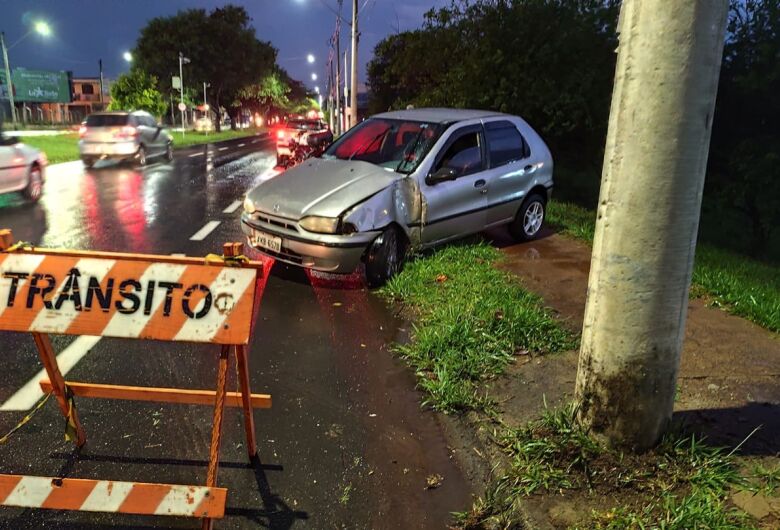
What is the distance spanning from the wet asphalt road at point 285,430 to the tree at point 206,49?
166 feet

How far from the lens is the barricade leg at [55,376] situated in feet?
9.34

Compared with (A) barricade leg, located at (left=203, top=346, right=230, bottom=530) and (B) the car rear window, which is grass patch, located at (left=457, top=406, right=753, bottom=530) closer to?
(A) barricade leg, located at (left=203, top=346, right=230, bottom=530)

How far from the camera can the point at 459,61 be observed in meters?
17.2

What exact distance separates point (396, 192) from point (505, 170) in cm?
192

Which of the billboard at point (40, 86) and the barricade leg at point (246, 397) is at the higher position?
the billboard at point (40, 86)

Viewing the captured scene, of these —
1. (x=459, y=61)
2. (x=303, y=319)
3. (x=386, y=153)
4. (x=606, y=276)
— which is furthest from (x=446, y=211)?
(x=459, y=61)

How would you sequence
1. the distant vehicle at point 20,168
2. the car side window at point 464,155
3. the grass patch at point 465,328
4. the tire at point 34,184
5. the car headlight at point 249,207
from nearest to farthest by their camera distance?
1. the grass patch at point 465,328
2. the car headlight at point 249,207
3. the car side window at point 464,155
4. the distant vehicle at point 20,168
5. the tire at point 34,184

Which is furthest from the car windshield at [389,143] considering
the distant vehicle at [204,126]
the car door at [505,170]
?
the distant vehicle at [204,126]

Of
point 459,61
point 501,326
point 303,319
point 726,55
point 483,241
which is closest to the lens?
point 501,326

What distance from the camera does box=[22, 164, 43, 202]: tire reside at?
35.4 ft

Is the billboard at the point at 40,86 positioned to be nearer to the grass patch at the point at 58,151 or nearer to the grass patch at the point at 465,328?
the grass patch at the point at 58,151

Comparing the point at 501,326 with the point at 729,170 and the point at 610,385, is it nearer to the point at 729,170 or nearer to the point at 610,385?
the point at 610,385

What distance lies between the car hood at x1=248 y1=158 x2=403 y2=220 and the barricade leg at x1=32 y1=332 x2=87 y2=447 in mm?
3076

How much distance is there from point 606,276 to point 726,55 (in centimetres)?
1556
